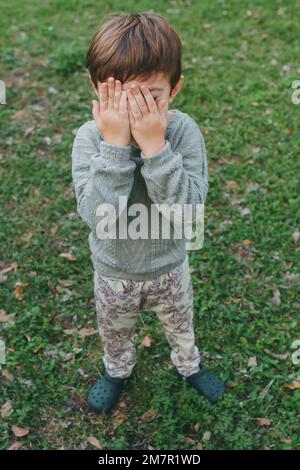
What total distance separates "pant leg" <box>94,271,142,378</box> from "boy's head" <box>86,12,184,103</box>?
88cm

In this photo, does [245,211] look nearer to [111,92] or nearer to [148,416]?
[148,416]

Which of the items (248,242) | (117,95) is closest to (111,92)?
(117,95)

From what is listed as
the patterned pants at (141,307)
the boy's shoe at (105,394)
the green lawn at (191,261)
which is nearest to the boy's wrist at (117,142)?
the patterned pants at (141,307)

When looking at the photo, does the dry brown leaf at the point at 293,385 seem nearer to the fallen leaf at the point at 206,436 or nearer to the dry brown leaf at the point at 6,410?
the fallen leaf at the point at 206,436

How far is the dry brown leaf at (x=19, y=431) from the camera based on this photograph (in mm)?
3143

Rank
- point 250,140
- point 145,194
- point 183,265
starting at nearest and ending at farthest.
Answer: point 145,194 < point 183,265 < point 250,140

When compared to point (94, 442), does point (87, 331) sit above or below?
above

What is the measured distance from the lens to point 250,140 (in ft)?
16.7

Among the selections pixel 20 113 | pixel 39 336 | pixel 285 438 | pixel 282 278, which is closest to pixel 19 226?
pixel 39 336

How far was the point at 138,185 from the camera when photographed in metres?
2.35

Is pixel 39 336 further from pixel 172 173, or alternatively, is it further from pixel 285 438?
pixel 172 173

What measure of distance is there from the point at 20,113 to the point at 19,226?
1604 millimetres

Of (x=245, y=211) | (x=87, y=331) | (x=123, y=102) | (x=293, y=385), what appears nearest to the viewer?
(x=123, y=102)

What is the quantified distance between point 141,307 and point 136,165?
78cm
